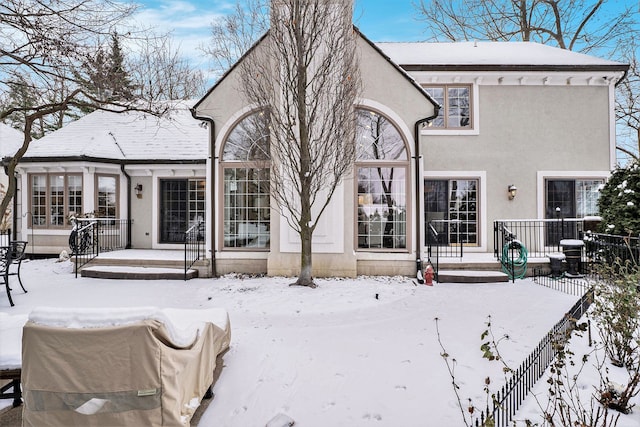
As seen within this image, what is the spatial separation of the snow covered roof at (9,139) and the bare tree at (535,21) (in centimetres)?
2623

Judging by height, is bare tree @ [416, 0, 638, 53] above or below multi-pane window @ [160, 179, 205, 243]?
above

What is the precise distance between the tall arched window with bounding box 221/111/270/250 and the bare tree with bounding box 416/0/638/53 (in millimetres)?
16009

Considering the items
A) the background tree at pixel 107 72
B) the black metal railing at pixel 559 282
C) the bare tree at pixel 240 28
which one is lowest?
the black metal railing at pixel 559 282

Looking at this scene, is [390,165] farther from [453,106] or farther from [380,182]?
[453,106]

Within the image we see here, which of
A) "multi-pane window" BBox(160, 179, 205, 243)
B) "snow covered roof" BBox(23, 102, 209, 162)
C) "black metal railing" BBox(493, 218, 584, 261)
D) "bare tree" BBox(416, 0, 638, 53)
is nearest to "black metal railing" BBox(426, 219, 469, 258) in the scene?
"black metal railing" BBox(493, 218, 584, 261)

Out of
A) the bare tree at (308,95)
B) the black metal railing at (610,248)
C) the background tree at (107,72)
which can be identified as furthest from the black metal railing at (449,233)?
the background tree at (107,72)

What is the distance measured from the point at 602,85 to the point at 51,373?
47.6 ft

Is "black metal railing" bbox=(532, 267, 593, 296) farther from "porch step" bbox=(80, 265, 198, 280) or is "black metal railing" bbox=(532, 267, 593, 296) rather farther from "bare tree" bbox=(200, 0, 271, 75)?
"bare tree" bbox=(200, 0, 271, 75)

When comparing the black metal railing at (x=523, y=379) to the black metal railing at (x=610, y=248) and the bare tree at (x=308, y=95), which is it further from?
the bare tree at (x=308, y=95)

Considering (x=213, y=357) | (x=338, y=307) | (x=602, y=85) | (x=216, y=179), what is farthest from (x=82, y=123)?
(x=602, y=85)

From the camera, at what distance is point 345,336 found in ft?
17.2

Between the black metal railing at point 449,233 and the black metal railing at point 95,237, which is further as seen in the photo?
the black metal railing at point 449,233

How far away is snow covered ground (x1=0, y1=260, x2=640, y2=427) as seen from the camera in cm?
337

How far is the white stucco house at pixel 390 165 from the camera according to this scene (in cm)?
901
